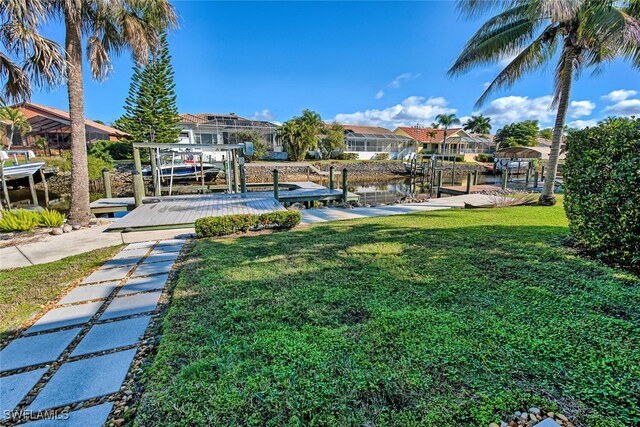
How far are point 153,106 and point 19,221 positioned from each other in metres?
21.6

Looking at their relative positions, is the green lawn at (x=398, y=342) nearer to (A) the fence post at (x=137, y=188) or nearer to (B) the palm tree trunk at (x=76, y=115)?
(B) the palm tree trunk at (x=76, y=115)

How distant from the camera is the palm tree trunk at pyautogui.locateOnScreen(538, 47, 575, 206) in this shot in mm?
7746

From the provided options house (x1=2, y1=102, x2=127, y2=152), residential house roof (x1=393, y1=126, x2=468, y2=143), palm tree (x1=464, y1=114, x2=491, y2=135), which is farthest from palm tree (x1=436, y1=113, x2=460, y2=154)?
house (x1=2, y1=102, x2=127, y2=152)

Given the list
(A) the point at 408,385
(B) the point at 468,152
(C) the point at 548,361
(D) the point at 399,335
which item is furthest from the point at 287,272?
(B) the point at 468,152

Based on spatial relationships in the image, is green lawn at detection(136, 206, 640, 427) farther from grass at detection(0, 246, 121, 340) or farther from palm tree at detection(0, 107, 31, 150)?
palm tree at detection(0, 107, 31, 150)

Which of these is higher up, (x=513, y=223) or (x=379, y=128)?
(x=379, y=128)

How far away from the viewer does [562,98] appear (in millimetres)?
8078

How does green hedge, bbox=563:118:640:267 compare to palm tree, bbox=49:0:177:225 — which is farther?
palm tree, bbox=49:0:177:225

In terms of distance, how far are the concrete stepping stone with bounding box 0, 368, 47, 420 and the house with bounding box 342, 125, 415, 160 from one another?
36376 mm

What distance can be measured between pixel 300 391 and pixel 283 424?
0.75 feet

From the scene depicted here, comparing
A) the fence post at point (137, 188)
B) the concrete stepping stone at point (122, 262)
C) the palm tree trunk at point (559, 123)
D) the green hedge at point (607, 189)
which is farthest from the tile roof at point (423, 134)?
Answer: the concrete stepping stone at point (122, 262)

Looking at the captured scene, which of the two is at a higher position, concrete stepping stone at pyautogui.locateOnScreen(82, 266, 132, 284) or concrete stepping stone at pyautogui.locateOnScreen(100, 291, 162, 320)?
concrete stepping stone at pyautogui.locateOnScreen(100, 291, 162, 320)

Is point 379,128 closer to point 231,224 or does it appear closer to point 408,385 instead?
point 231,224

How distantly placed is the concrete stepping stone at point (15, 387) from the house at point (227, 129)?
2914 centimetres
